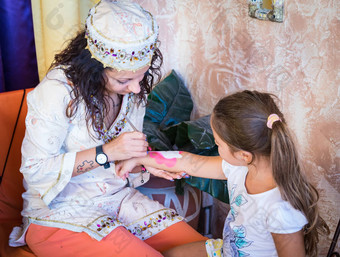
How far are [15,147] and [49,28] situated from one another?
0.69 m

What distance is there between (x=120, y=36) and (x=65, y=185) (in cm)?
51

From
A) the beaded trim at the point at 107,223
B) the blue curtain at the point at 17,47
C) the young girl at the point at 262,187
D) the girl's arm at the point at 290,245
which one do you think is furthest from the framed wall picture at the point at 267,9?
the blue curtain at the point at 17,47

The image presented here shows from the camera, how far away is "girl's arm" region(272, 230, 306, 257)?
117cm

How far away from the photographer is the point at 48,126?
4.47 ft

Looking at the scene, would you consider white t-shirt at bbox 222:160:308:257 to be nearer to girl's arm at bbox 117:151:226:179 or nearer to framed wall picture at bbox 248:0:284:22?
girl's arm at bbox 117:151:226:179

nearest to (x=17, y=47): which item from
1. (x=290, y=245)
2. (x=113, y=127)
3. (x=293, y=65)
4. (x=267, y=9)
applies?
(x=113, y=127)

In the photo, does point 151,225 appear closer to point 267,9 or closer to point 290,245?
point 290,245

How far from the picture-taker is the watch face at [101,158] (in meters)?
1.38

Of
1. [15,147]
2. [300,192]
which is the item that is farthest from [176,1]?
[300,192]

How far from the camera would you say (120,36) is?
128 centimetres

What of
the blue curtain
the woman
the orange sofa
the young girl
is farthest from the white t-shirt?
the blue curtain

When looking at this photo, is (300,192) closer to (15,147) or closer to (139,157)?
(139,157)

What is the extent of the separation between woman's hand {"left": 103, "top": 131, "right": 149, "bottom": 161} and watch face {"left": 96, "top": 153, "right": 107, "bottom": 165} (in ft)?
0.05

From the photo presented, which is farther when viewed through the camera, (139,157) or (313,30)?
(139,157)
